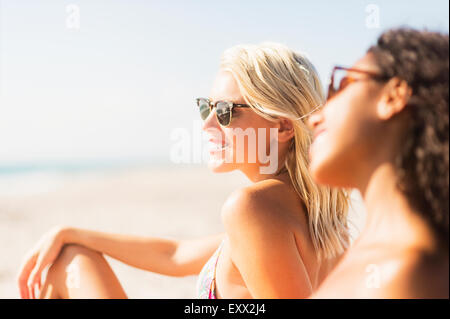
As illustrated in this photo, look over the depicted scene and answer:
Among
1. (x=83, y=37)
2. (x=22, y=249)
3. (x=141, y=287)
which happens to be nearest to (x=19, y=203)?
(x=22, y=249)

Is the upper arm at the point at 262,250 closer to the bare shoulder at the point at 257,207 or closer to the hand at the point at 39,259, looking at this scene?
the bare shoulder at the point at 257,207

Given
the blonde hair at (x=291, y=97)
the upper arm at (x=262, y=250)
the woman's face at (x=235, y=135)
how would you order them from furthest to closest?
1. the woman's face at (x=235, y=135)
2. the blonde hair at (x=291, y=97)
3. the upper arm at (x=262, y=250)

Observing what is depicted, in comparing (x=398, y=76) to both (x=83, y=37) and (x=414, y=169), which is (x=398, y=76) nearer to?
(x=414, y=169)

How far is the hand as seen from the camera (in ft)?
8.77

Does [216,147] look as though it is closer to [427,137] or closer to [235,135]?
[235,135]

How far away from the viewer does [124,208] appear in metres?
20.0

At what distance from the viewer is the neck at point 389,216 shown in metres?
1.26

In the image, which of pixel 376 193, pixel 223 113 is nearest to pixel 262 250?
pixel 376 193

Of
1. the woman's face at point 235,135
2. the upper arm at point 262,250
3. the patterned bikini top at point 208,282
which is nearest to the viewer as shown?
the upper arm at point 262,250

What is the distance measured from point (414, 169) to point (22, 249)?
12.2 meters

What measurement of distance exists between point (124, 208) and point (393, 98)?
1932 cm

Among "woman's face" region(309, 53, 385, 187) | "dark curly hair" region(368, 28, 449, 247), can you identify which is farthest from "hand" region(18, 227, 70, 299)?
"dark curly hair" region(368, 28, 449, 247)

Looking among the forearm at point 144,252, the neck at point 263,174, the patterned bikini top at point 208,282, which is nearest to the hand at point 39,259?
the forearm at point 144,252
